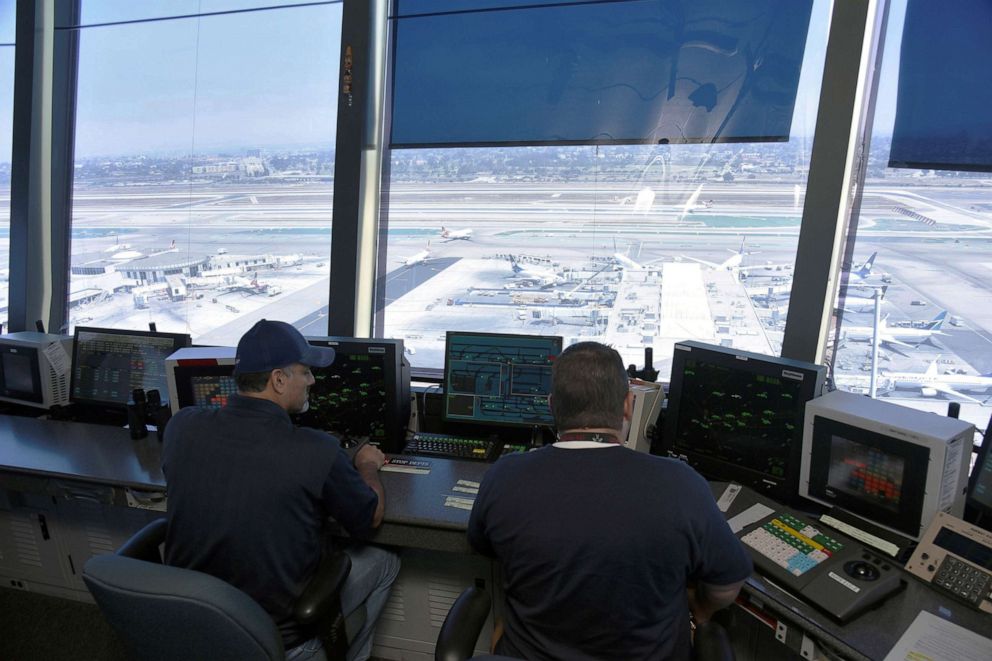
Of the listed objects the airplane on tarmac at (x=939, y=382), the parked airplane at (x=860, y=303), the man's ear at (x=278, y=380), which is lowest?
the man's ear at (x=278, y=380)

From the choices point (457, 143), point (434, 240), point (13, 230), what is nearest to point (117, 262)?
point (13, 230)

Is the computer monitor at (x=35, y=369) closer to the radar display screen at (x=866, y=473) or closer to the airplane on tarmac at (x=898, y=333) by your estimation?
the radar display screen at (x=866, y=473)

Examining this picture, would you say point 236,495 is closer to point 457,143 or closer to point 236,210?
point 457,143

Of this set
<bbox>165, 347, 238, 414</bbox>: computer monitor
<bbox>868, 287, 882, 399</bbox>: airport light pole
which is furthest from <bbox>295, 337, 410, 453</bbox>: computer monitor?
<bbox>868, 287, 882, 399</bbox>: airport light pole

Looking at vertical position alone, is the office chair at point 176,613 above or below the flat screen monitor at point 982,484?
below

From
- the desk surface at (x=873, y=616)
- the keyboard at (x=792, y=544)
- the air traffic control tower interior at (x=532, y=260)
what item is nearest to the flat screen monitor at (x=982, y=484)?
the air traffic control tower interior at (x=532, y=260)

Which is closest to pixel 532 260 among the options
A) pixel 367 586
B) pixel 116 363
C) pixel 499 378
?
pixel 499 378

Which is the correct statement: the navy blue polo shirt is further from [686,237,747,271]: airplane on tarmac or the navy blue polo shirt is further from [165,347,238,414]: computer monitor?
[686,237,747,271]: airplane on tarmac

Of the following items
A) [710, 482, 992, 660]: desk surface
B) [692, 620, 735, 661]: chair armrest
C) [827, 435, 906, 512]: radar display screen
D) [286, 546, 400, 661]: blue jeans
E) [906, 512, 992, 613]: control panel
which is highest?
[827, 435, 906, 512]: radar display screen

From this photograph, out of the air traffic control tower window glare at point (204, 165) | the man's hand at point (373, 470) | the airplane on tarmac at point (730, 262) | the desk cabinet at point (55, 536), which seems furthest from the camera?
the air traffic control tower window glare at point (204, 165)
